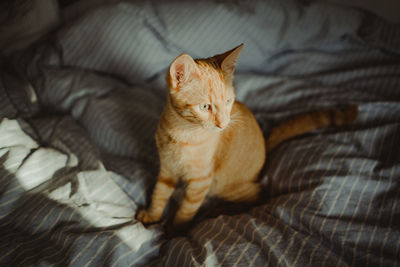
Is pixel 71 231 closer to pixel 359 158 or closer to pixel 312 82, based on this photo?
pixel 359 158

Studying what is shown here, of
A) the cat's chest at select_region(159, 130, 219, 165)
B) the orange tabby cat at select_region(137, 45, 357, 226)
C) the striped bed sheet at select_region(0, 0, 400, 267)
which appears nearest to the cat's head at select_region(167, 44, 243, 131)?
the orange tabby cat at select_region(137, 45, 357, 226)

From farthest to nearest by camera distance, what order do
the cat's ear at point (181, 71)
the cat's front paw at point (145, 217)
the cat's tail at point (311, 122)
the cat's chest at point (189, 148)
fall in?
the cat's tail at point (311, 122) < the cat's front paw at point (145, 217) < the cat's chest at point (189, 148) < the cat's ear at point (181, 71)

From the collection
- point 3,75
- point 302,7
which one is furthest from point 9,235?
point 302,7

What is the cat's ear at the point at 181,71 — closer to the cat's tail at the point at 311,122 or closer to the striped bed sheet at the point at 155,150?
the striped bed sheet at the point at 155,150

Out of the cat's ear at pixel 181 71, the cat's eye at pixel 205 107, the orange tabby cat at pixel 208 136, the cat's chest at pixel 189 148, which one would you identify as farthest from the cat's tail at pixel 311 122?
the cat's ear at pixel 181 71

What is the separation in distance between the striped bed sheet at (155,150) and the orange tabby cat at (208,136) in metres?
0.08

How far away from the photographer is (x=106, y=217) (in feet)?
3.06

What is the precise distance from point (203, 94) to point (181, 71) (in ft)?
0.35

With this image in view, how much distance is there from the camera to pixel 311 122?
125 cm

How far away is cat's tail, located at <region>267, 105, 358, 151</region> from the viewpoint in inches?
48.2

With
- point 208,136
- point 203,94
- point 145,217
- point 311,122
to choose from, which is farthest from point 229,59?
point 145,217

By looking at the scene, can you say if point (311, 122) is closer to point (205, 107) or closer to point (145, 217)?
point (205, 107)

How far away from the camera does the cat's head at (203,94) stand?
0.84m

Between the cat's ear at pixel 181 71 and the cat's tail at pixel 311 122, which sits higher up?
the cat's ear at pixel 181 71
